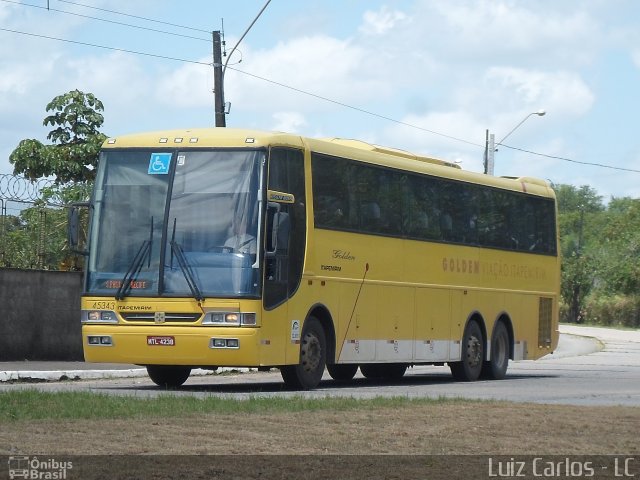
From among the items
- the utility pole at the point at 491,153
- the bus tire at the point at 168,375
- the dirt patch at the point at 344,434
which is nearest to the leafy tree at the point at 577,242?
the utility pole at the point at 491,153

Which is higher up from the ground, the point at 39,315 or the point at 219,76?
the point at 219,76

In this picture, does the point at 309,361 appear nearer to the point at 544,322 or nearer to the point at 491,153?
the point at 544,322

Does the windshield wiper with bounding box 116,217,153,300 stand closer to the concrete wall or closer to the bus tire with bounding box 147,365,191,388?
the bus tire with bounding box 147,365,191,388

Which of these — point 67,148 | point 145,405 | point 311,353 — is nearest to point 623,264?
point 67,148

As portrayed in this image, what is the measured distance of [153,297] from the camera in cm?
1955

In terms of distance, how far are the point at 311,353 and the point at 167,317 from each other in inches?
91.0

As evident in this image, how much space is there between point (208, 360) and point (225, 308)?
2.36 feet

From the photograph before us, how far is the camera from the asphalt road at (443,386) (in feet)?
63.2

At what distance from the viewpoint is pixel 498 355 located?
2705 cm

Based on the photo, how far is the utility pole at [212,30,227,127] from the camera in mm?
32062

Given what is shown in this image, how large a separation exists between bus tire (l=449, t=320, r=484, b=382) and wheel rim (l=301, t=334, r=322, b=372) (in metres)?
5.38

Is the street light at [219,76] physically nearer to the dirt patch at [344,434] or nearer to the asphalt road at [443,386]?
the asphalt road at [443,386]

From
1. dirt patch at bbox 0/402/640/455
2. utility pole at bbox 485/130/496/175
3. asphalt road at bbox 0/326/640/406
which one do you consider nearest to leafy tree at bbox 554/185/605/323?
utility pole at bbox 485/130/496/175

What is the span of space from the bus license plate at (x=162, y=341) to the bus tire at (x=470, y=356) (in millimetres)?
7642
